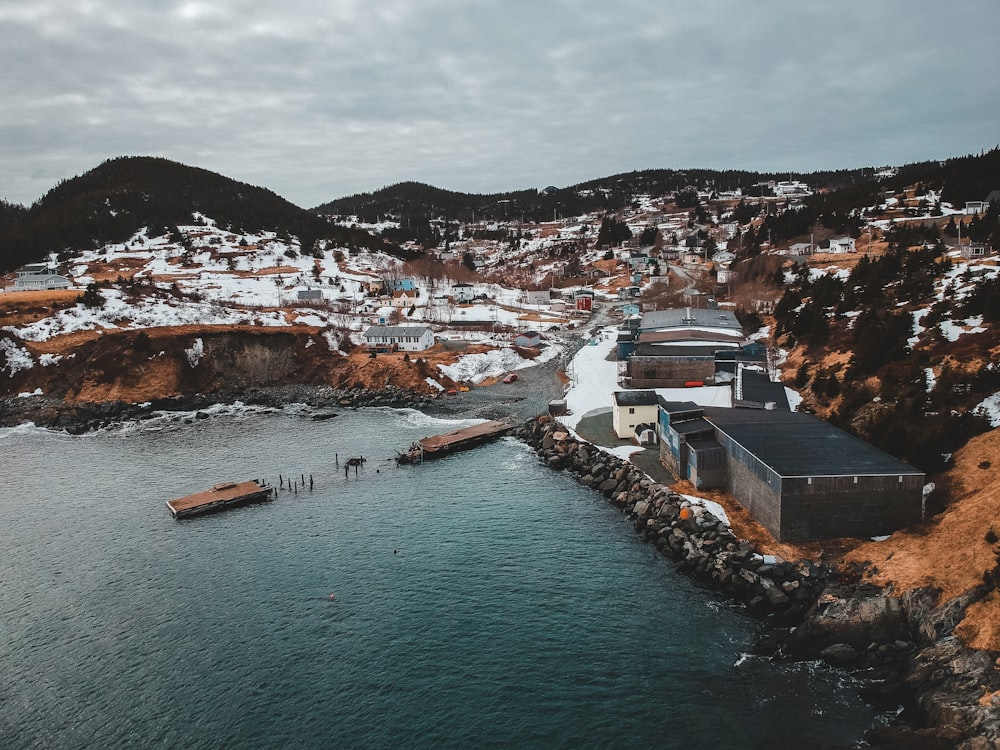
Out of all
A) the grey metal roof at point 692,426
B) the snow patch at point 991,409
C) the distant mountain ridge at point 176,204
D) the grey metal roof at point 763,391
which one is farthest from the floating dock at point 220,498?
the distant mountain ridge at point 176,204

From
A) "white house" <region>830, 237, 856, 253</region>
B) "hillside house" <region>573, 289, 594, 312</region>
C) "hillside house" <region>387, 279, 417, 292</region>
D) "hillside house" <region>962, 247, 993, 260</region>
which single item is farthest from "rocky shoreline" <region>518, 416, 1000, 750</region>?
"hillside house" <region>387, 279, 417, 292</region>

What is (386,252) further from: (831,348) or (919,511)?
(919,511)

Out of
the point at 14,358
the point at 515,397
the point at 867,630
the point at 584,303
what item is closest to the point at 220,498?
the point at 515,397

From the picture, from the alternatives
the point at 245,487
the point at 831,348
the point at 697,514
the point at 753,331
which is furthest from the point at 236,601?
the point at 753,331

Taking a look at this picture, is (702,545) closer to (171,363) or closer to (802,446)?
(802,446)

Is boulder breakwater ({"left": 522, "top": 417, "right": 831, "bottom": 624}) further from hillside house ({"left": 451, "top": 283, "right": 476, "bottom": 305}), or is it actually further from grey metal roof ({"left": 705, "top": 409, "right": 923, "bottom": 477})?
hillside house ({"left": 451, "top": 283, "right": 476, "bottom": 305})

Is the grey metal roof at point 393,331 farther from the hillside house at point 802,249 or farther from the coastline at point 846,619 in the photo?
→ the hillside house at point 802,249
